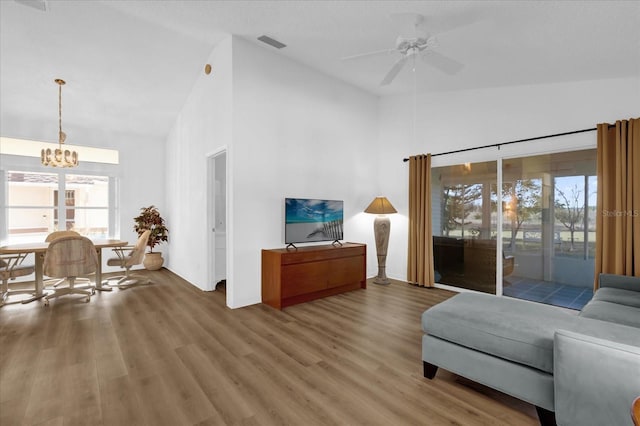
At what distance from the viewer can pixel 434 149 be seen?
4953 millimetres

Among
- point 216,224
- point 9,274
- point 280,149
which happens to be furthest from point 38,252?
point 280,149

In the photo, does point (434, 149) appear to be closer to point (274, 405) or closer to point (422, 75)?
point (422, 75)

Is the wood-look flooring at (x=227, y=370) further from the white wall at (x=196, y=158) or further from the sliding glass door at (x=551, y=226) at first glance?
the sliding glass door at (x=551, y=226)

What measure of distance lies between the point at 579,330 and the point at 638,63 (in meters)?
3.07

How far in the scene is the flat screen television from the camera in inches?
165

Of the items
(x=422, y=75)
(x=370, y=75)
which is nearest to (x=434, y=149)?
(x=422, y=75)

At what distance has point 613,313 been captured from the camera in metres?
2.33

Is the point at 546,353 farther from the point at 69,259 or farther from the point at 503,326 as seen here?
the point at 69,259

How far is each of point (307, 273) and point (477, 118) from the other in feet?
11.1

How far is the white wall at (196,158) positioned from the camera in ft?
13.3

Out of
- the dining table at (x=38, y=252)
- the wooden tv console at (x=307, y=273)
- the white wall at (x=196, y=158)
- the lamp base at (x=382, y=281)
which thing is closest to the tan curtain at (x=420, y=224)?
the lamp base at (x=382, y=281)

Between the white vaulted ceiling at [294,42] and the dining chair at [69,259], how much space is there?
2.41 metres

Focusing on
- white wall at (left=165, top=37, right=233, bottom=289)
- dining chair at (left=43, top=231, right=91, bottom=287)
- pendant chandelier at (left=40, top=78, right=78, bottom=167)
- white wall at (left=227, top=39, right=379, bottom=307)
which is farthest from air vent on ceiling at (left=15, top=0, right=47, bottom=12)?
dining chair at (left=43, top=231, right=91, bottom=287)

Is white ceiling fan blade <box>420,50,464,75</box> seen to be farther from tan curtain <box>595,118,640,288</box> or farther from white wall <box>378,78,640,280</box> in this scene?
tan curtain <box>595,118,640,288</box>
